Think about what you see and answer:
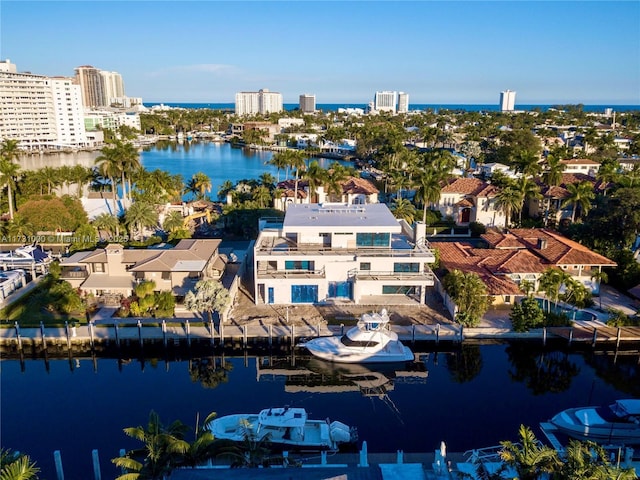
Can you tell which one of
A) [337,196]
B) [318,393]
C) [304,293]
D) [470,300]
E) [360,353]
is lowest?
[318,393]

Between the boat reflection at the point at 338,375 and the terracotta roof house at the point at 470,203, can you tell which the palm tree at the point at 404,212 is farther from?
the boat reflection at the point at 338,375

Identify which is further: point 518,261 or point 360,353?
point 518,261

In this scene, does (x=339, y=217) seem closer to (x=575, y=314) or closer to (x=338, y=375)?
(x=338, y=375)

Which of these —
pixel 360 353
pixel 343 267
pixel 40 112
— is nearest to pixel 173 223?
pixel 343 267

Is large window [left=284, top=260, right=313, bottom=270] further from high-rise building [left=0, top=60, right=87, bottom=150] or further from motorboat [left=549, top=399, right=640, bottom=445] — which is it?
high-rise building [left=0, top=60, right=87, bottom=150]

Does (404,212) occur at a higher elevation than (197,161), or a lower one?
higher

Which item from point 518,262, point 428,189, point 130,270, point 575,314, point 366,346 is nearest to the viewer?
point 366,346

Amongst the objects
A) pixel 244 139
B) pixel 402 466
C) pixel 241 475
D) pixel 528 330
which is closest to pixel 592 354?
pixel 528 330

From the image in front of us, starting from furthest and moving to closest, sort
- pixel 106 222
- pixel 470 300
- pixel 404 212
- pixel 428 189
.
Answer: pixel 428 189 → pixel 106 222 → pixel 404 212 → pixel 470 300
